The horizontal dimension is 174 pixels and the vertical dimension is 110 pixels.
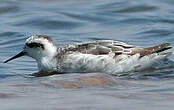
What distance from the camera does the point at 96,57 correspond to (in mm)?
11609

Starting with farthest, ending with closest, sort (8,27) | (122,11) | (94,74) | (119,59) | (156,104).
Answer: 1. (122,11)
2. (8,27)
3. (119,59)
4. (94,74)
5. (156,104)

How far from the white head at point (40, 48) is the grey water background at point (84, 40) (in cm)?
33

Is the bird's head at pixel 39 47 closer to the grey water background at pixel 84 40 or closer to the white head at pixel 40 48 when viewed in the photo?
the white head at pixel 40 48

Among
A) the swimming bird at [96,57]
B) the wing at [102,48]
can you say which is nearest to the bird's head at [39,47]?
the swimming bird at [96,57]

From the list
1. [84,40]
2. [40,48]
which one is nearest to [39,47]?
[40,48]

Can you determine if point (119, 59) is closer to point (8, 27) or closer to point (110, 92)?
point (110, 92)

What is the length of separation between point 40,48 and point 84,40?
3036 millimetres

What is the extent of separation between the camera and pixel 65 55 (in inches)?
465

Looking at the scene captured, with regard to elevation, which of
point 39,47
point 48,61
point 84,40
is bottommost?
point 48,61

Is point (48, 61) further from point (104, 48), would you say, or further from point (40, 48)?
point (104, 48)

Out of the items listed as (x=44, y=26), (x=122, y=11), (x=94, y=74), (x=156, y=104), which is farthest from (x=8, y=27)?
(x=156, y=104)

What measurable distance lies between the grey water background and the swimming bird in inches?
10.9

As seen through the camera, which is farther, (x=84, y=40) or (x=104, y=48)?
(x=84, y=40)

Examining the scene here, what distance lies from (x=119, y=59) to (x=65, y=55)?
989mm
